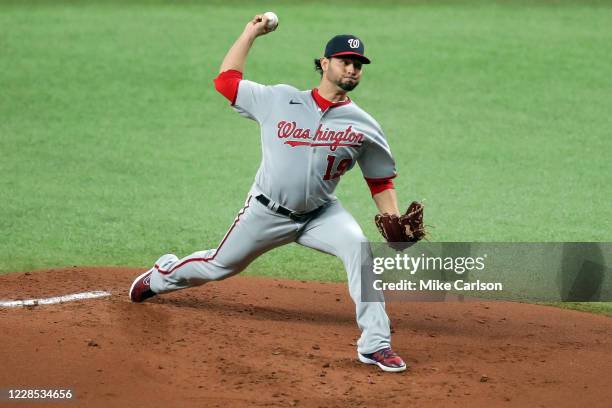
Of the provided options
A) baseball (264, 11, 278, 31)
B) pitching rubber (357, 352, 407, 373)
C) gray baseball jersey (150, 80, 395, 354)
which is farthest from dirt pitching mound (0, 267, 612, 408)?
baseball (264, 11, 278, 31)

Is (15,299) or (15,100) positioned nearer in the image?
(15,299)

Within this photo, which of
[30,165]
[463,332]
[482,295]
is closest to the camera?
[463,332]

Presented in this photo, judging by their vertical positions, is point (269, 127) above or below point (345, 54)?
below

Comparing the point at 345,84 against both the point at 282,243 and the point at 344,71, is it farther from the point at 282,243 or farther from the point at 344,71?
the point at 282,243

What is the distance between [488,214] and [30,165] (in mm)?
4388

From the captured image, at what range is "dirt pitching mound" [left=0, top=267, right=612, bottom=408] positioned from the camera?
5332 millimetres

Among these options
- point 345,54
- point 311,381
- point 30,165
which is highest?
point 345,54

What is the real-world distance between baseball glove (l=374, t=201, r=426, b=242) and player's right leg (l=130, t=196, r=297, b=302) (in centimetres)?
55

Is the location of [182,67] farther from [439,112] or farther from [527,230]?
[527,230]

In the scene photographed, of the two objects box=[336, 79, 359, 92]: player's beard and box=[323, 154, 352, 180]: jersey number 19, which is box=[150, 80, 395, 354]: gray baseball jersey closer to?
box=[323, 154, 352, 180]: jersey number 19

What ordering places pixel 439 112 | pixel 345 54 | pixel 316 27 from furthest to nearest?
pixel 316 27 < pixel 439 112 < pixel 345 54

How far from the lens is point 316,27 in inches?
570

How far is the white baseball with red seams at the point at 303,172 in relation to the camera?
6.10 m

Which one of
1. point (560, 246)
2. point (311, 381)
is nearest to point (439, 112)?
point (560, 246)
